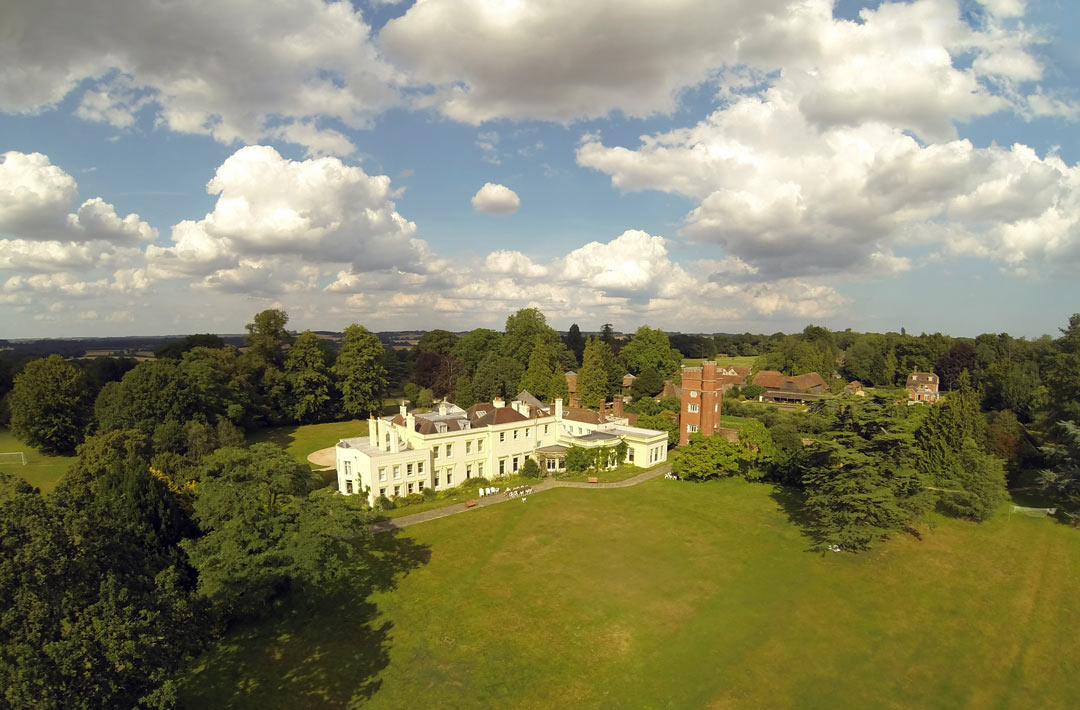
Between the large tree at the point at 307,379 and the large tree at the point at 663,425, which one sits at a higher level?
the large tree at the point at 307,379

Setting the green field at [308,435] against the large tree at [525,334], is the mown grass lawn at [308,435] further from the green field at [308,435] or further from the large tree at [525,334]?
the large tree at [525,334]

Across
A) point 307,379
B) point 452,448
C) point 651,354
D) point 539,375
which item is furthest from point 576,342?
point 452,448

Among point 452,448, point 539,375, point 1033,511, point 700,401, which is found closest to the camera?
point 1033,511

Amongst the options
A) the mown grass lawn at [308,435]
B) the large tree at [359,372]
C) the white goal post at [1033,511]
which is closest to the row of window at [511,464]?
the mown grass lawn at [308,435]

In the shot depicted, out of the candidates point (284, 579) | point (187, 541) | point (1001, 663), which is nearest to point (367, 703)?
point (284, 579)

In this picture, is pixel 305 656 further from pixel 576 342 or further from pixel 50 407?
pixel 576 342

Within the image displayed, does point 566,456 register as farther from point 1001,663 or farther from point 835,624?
point 1001,663
